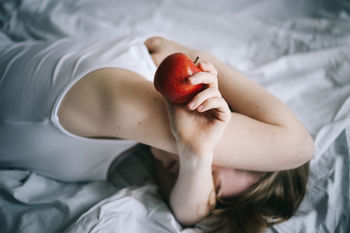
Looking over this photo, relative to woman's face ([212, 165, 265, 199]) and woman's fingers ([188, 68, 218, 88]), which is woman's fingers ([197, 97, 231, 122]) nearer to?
woman's fingers ([188, 68, 218, 88])

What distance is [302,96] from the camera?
1028mm

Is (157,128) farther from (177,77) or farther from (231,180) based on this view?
(231,180)

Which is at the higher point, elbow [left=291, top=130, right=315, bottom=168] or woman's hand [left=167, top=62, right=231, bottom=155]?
woman's hand [left=167, top=62, right=231, bottom=155]

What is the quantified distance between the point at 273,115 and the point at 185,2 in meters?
0.85

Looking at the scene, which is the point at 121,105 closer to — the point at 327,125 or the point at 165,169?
the point at 165,169

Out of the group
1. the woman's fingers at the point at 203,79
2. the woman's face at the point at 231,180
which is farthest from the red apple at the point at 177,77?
the woman's face at the point at 231,180

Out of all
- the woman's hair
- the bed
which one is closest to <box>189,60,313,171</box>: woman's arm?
the woman's hair

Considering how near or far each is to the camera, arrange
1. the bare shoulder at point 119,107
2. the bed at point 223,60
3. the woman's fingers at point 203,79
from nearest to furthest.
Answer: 1. the woman's fingers at point 203,79
2. the bare shoulder at point 119,107
3. the bed at point 223,60

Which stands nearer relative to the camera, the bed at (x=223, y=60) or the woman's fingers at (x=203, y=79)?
→ the woman's fingers at (x=203, y=79)

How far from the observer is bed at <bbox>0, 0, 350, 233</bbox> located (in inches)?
29.2

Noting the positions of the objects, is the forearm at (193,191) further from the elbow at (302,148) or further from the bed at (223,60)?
the elbow at (302,148)

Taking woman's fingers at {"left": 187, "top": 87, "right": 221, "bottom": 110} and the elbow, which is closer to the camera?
woman's fingers at {"left": 187, "top": 87, "right": 221, "bottom": 110}

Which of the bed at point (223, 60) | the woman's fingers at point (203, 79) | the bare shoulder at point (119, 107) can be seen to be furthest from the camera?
Answer: the bed at point (223, 60)

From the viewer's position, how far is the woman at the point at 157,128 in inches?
23.1
